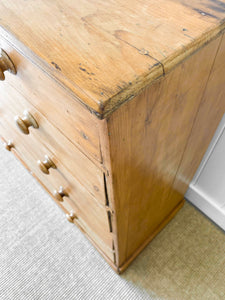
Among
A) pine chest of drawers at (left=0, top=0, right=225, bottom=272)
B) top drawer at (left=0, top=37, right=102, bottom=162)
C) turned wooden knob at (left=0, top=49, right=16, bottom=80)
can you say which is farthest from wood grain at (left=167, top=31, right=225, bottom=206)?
turned wooden knob at (left=0, top=49, right=16, bottom=80)

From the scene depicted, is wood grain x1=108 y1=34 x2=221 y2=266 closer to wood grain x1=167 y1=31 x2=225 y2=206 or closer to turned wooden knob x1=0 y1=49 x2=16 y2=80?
wood grain x1=167 y1=31 x2=225 y2=206

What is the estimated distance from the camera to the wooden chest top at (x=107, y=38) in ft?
0.95

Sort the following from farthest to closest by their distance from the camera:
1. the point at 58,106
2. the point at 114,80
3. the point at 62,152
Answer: the point at 62,152
the point at 58,106
the point at 114,80

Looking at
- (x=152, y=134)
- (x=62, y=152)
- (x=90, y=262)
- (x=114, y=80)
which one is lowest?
(x=90, y=262)

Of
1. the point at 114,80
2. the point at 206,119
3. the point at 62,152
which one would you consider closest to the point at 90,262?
the point at 62,152

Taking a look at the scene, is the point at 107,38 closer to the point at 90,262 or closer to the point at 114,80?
the point at 114,80

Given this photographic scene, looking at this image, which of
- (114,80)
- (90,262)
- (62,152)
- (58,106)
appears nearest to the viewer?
(114,80)

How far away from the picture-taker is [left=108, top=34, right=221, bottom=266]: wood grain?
35 centimetres

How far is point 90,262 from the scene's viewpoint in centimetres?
99

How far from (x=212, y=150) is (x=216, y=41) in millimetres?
523

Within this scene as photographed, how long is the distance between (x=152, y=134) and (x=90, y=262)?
757mm

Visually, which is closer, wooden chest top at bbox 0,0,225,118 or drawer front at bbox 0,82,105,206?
wooden chest top at bbox 0,0,225,118

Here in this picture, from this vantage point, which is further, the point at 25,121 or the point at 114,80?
the point at 25,121

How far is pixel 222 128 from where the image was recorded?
0.76 metres
